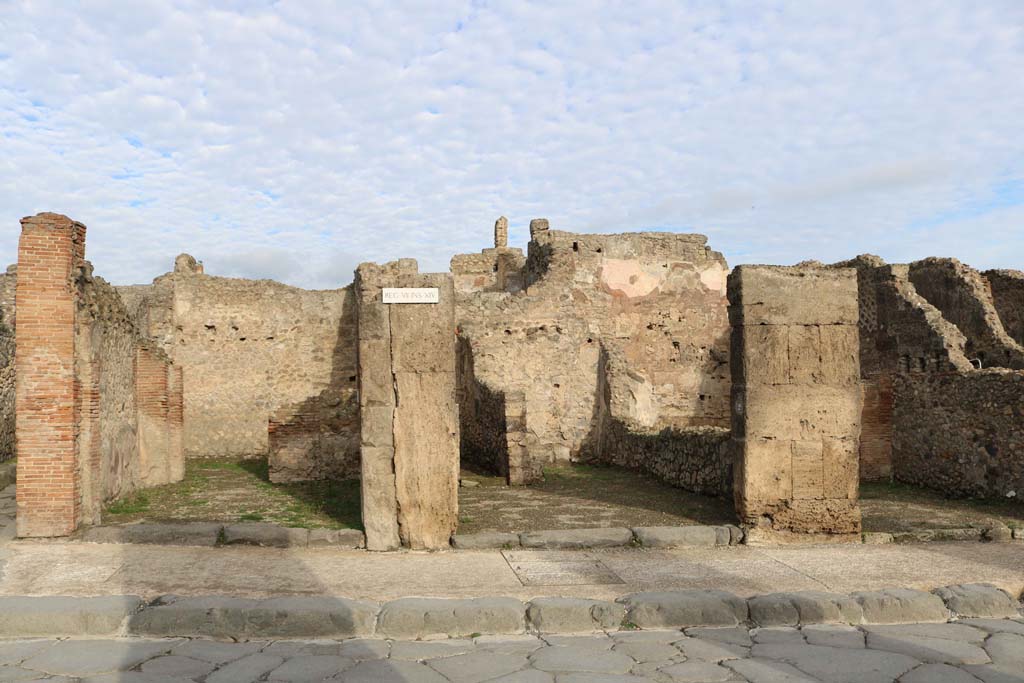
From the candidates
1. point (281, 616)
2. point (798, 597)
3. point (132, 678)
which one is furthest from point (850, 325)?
point (132, 678)

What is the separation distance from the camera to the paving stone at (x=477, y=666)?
3.83 metres

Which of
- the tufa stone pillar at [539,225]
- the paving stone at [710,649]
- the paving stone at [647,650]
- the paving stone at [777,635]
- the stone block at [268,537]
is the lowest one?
the paving stone at [777,635]

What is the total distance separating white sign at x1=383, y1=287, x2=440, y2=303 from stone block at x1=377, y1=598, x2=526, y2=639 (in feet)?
9.10

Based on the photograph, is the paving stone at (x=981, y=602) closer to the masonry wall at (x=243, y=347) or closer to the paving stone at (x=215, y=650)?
the paving stone at (x=215, y=650)

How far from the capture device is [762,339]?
23.0ft

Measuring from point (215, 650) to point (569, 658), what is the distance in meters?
1.97

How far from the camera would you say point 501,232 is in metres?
24.7

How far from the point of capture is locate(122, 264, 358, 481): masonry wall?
15281 millimetres

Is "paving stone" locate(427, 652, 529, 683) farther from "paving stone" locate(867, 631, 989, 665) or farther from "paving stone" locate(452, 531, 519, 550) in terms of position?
"paving stone" locate(452, 531, 519, 550)

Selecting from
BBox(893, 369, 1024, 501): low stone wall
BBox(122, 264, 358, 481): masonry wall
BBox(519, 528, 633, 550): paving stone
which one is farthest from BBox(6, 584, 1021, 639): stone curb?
BBox(122, 264, 358, 481): masonry wall

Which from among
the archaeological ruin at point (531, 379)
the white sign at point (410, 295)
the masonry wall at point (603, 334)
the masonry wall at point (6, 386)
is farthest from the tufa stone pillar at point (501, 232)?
the white sign at point (410, 295)

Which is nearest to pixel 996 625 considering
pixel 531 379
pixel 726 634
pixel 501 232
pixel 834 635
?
pixel 834 635

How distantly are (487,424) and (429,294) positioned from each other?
5421mm

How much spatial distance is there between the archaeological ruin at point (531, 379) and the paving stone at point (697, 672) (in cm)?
298
